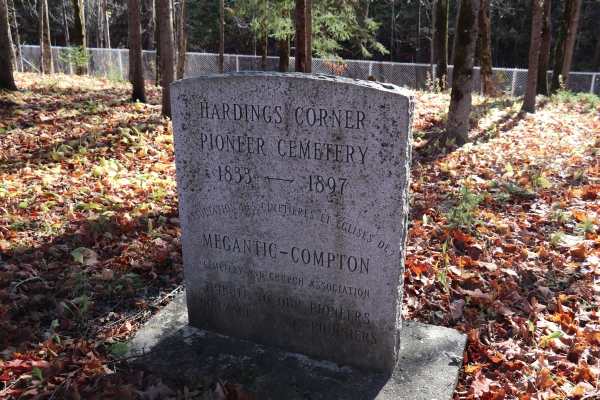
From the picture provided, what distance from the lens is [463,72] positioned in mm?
9062

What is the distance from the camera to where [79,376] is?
329cm

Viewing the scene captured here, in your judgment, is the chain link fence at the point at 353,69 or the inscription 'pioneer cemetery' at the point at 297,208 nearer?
the inscription 'pioneer cemetery' at the point at 297,208

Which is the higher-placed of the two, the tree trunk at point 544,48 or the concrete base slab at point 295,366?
the tree trunk at point 544,48

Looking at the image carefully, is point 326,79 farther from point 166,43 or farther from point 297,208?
point 166,43

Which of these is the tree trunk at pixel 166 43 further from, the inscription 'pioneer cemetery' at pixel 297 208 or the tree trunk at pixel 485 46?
Result: the tree trunk at pixel 485 46

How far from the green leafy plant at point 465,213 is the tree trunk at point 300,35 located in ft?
14.9

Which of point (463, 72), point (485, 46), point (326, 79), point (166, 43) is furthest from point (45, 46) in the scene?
point (326, 79)

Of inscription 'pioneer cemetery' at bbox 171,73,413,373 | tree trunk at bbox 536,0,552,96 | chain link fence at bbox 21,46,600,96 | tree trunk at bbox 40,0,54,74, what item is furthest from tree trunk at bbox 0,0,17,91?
tree trunk at bbox 536,0,552,96

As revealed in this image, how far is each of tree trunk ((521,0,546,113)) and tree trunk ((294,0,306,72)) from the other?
5628mm

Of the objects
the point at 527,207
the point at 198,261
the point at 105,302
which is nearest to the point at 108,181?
the point at 105,302

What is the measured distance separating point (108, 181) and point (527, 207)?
547cm

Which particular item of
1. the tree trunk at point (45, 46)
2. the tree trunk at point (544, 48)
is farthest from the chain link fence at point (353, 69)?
the tree trunk at point (544, 48)

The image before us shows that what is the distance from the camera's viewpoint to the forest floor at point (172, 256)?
3.40 m

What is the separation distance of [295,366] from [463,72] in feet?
23.7
